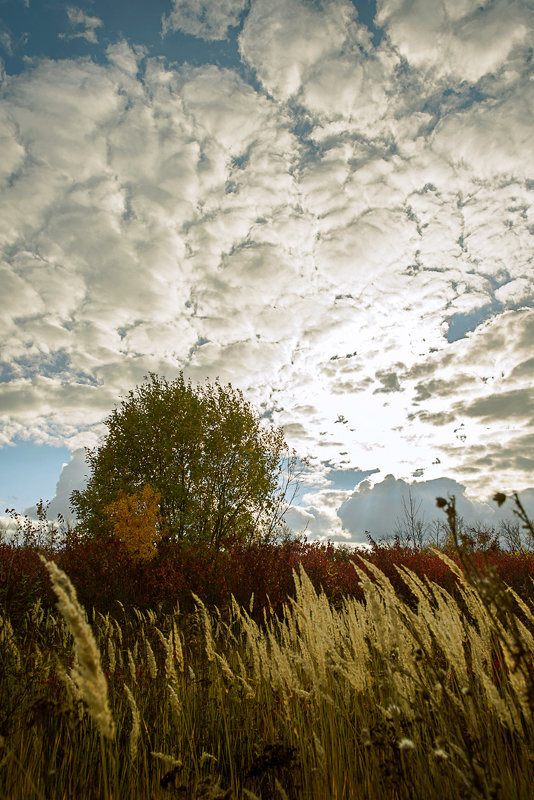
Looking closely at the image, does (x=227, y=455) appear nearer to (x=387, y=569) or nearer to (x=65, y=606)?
(x=387, y=569)

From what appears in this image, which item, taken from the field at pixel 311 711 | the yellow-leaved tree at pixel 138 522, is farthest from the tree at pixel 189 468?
the field at pixel 311 711

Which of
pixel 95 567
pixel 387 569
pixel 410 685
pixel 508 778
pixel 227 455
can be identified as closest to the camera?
pixel 508 778

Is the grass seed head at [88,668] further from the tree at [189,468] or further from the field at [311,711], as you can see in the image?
the tree at [189,468]

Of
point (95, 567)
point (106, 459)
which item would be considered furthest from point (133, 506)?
point (95, 567)

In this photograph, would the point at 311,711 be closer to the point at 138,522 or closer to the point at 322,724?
the point at 322,724

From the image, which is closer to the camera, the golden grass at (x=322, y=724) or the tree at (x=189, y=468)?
the golden grass at (x=322, y=724)

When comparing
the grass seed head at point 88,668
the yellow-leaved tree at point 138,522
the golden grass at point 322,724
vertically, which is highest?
the yellow-leaved tree at point 138,522

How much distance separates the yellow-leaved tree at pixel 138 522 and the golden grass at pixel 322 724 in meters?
9.94

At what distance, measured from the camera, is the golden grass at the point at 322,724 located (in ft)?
5.33

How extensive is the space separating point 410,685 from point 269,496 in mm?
16691

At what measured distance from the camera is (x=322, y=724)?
2.41m

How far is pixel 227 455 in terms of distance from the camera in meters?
17.9

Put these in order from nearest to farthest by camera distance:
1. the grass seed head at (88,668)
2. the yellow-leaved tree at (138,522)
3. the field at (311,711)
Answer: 1. the grass seed head at (88,668)
2. the field at (311,711)
3. the yellow-leaved tree at (138,522)

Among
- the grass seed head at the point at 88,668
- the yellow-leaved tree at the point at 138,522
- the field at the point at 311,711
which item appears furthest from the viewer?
the yellow-leaved tree at the point at 138,522
